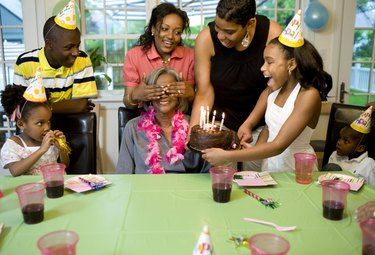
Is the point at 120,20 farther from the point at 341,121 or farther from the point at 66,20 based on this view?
the point at 341,121

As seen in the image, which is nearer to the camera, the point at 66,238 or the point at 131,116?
the point at 66,238

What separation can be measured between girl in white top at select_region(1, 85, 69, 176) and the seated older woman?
389mm

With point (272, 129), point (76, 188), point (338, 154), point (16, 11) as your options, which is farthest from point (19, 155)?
point (16, 11)

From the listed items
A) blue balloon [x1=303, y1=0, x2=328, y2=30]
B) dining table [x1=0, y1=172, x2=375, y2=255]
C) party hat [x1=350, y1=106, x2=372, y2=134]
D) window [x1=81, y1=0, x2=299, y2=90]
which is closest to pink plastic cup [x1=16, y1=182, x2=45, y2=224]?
dining table [x1=0, y1=172, x2=375, y2=255]

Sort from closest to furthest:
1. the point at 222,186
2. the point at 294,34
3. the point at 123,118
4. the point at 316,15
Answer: the point at 222,186
the point at 294,34
the point at 123,118
the point at 316,15

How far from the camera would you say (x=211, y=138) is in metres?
1.75

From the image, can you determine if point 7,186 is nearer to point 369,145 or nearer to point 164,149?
point 164,149

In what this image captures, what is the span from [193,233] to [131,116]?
1395mm

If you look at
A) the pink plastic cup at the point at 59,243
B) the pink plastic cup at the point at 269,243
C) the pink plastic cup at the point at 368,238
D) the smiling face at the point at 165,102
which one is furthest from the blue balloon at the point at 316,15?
the pink plastic cup at the point at 59,243

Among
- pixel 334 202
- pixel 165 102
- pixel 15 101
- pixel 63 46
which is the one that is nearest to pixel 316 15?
pixel 165 102

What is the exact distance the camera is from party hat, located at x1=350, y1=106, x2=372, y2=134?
2361mm

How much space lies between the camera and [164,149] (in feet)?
7.29

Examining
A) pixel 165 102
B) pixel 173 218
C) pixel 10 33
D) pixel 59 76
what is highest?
pixel 10 33

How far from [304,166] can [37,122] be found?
1.49m
